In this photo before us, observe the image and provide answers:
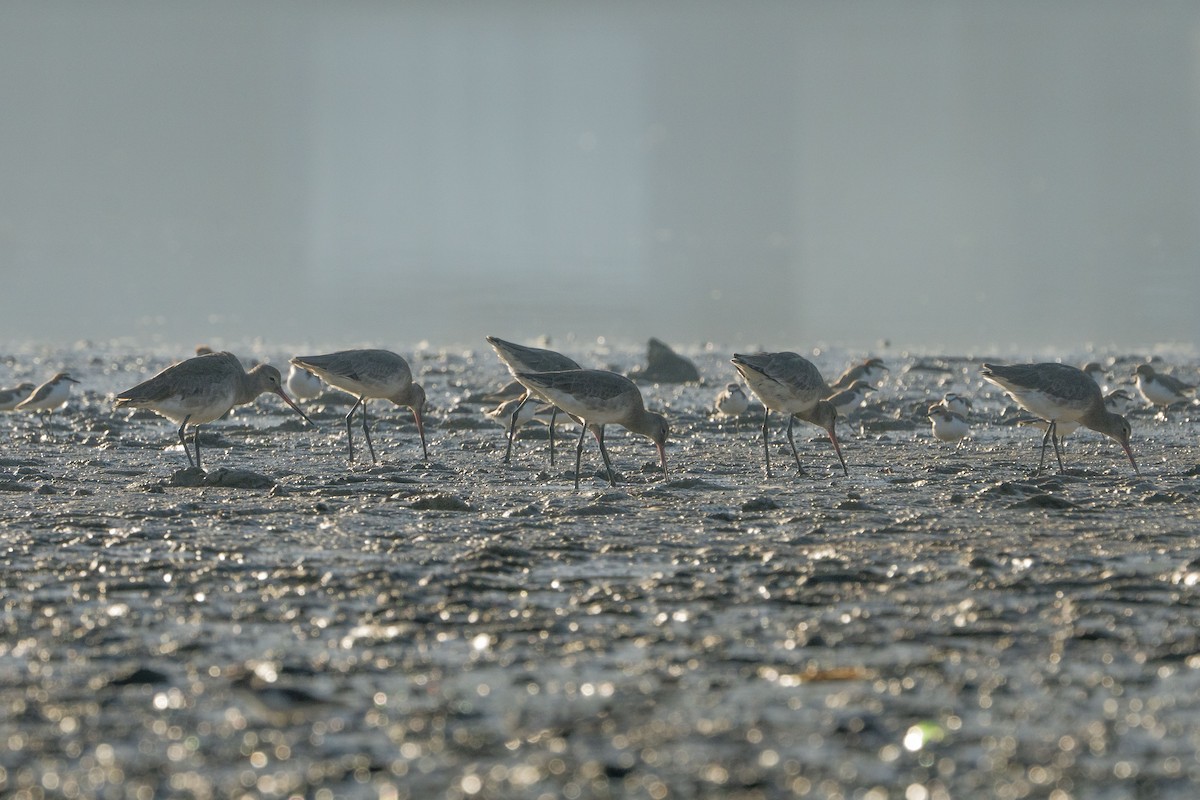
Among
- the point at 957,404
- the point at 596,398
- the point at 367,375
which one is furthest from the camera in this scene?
the point at 957,404

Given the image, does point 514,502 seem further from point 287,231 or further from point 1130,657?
point 287,231

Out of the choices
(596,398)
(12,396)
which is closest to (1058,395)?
(596,398)

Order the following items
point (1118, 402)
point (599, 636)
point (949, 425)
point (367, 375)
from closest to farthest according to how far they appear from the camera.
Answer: point (599, 636) < point (367, 375) < point (949, 425) < point (1118, 402)

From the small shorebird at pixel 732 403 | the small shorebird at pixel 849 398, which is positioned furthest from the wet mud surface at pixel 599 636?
the small shorebird at pixel 732 403

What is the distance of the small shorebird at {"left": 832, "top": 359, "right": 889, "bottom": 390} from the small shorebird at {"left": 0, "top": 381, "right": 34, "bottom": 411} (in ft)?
31.1

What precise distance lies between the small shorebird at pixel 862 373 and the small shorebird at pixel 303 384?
20.3 ft

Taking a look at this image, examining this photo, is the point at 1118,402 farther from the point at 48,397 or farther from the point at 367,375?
the point at 48,397

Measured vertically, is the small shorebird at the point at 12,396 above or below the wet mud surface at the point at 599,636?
below

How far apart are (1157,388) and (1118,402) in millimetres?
512

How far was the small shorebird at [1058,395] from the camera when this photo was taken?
1326 centimetres

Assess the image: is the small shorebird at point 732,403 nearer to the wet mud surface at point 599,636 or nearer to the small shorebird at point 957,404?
the small shorebird at point 957,404

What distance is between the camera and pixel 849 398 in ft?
55.1

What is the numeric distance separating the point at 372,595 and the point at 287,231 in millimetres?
74264

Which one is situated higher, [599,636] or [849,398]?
[599,636]
